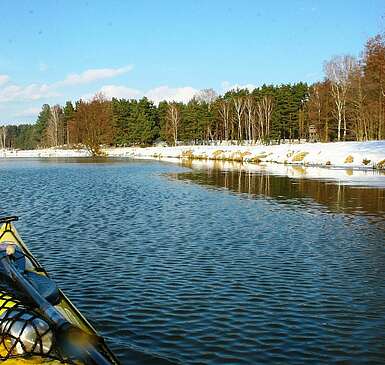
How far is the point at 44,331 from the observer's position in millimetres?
6543

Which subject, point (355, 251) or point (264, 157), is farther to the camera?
point (264, 157)

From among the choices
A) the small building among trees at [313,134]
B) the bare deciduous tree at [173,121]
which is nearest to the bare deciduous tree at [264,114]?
the small building among trees at [313,134]

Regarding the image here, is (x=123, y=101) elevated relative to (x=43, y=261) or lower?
elevated

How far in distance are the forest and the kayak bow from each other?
2280 inches

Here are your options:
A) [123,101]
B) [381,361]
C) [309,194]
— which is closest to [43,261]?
[381,361]

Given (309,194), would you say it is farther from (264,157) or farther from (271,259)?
(264,157)

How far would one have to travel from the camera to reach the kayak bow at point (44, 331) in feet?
20.2

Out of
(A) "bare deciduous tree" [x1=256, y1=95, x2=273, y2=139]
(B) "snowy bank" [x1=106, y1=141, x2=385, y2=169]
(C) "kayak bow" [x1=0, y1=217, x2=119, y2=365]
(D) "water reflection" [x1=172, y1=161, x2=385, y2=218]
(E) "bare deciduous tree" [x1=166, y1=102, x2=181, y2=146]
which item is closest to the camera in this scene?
(C) "kayak bow" [x1=0, y1=217, x2=119, y2=365]

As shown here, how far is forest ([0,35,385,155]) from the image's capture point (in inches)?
2896

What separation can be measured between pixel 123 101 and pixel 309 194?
11044 cm

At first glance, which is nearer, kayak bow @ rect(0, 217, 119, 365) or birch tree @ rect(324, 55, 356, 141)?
kayak bow @ rect(0, 217, 119, 365)

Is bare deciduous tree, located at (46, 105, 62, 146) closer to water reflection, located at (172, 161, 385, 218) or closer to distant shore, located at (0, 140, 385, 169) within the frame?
distant shore, located at (0, 140, 385, 169)

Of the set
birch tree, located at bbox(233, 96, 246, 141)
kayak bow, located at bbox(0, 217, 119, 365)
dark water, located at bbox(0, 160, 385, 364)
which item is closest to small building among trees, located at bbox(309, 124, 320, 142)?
birch tree, located at bbox(233, 96, 246, 141)

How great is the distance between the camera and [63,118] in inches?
5719
